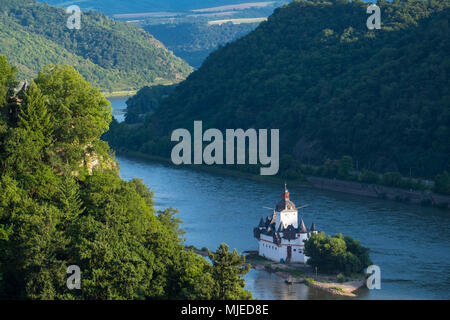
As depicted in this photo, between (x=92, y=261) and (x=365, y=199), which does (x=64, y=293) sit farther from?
(x=365, y=199)

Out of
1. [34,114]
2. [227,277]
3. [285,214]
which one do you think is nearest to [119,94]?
[285,214]

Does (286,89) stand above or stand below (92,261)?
above

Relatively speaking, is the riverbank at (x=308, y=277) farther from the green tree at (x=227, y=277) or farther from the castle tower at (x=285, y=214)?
the green tree at (x=227, y=277)

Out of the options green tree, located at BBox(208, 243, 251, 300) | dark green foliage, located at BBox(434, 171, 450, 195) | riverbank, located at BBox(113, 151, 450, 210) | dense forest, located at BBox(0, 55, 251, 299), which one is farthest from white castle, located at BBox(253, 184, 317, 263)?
dark green foliage, located at BBox(434, 171, 450, 195)

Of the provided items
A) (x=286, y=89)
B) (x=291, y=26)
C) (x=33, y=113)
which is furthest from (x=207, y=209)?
(x=291, y=26)

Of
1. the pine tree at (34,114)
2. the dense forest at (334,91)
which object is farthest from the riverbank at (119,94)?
the pine tree at (34,114)
